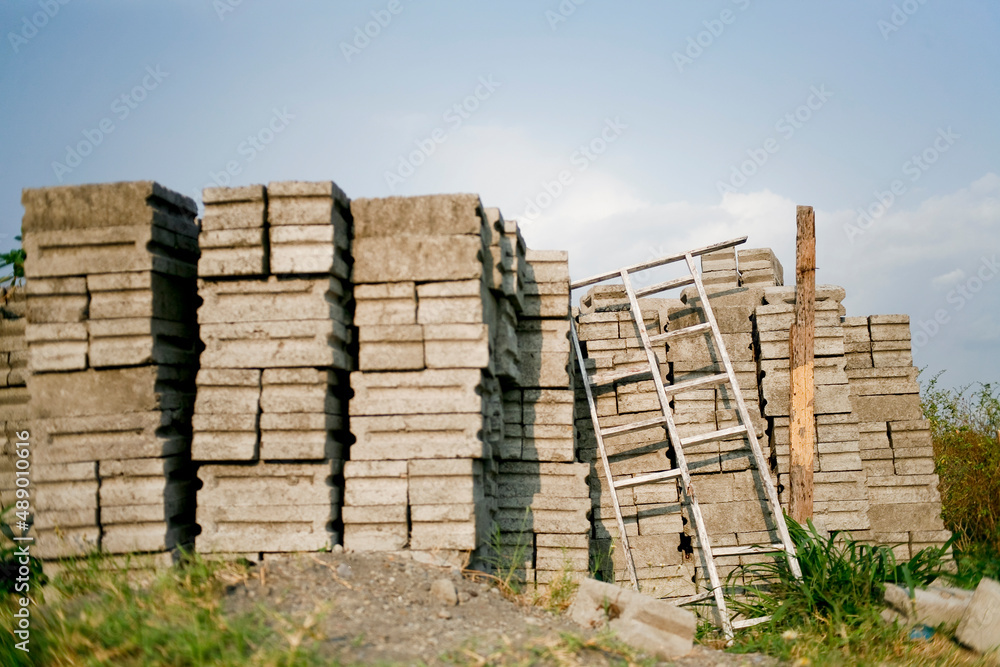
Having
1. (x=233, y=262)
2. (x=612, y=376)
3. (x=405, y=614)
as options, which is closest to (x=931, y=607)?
(x=612, y=376)

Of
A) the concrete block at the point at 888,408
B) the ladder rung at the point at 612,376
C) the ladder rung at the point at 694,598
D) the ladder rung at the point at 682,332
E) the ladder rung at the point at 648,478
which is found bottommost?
the ladder rung at the point at 694,598

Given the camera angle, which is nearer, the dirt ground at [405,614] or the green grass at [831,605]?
the dirt ground at [405,614]

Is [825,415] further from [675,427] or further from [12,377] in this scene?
[12,377]

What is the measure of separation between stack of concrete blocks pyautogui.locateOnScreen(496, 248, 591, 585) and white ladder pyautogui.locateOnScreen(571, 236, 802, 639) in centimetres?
76

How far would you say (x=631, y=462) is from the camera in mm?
6730

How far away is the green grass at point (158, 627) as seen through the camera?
3287 millimetres

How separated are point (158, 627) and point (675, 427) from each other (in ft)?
15.3

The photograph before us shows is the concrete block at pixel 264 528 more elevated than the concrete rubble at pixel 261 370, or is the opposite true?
the concrete rubble at pixel 261 370

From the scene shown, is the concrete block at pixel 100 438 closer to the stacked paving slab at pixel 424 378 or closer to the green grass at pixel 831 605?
the stacked paving slab at pixel 424 378

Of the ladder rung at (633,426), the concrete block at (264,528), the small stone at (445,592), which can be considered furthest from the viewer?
the ladder rung at (633,426)

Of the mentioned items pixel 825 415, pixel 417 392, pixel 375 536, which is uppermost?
pixel 417 392

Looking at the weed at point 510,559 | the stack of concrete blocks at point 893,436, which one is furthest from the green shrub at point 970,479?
the weed at point 510,559

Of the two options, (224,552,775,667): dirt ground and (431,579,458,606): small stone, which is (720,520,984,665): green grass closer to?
(224,552,775,667): dirt ground

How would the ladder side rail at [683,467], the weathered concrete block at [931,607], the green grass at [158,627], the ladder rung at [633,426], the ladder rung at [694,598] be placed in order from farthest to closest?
the ladder rung at [633,426], the ladder rung at [694,598], the ladder side rail at [683,467], the weathered concrete block at [931,607], the green grass at [158,627]
